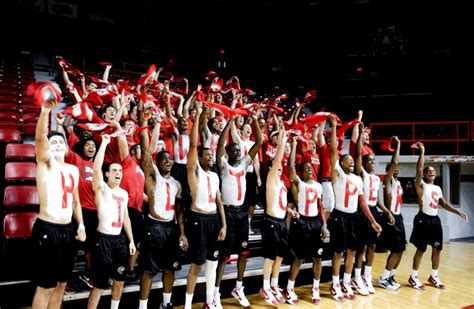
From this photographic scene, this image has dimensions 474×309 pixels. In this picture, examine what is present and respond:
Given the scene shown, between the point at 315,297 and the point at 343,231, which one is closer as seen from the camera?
the point at 315,297

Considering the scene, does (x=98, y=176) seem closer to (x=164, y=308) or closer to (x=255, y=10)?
(x=164, y=308)

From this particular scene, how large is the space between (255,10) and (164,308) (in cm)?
A: 1213

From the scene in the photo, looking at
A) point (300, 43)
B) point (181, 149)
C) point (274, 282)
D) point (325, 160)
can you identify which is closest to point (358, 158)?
point (325, 160)

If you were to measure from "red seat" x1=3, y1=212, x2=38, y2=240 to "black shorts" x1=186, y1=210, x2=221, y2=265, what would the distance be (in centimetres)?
160

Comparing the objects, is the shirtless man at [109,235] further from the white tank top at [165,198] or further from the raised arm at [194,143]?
the raised arm at [194,143]

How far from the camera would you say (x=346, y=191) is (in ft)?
20.3

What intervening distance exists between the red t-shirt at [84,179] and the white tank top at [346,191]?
3.28 m

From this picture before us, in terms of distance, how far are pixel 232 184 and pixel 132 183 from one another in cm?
119

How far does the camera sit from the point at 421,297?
6141 millimetres

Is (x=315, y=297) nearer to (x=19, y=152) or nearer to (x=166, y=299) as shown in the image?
(x=166, y=299)

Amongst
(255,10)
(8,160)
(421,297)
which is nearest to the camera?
(8,160)

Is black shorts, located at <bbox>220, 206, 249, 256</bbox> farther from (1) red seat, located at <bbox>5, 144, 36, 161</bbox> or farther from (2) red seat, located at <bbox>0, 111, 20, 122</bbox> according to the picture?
(2) red seat, located at <bbox>0, 111, 20, 122</bbox>

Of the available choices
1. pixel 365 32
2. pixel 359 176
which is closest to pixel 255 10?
pixel 365 32

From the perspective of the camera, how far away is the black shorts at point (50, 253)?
11.9 ft
